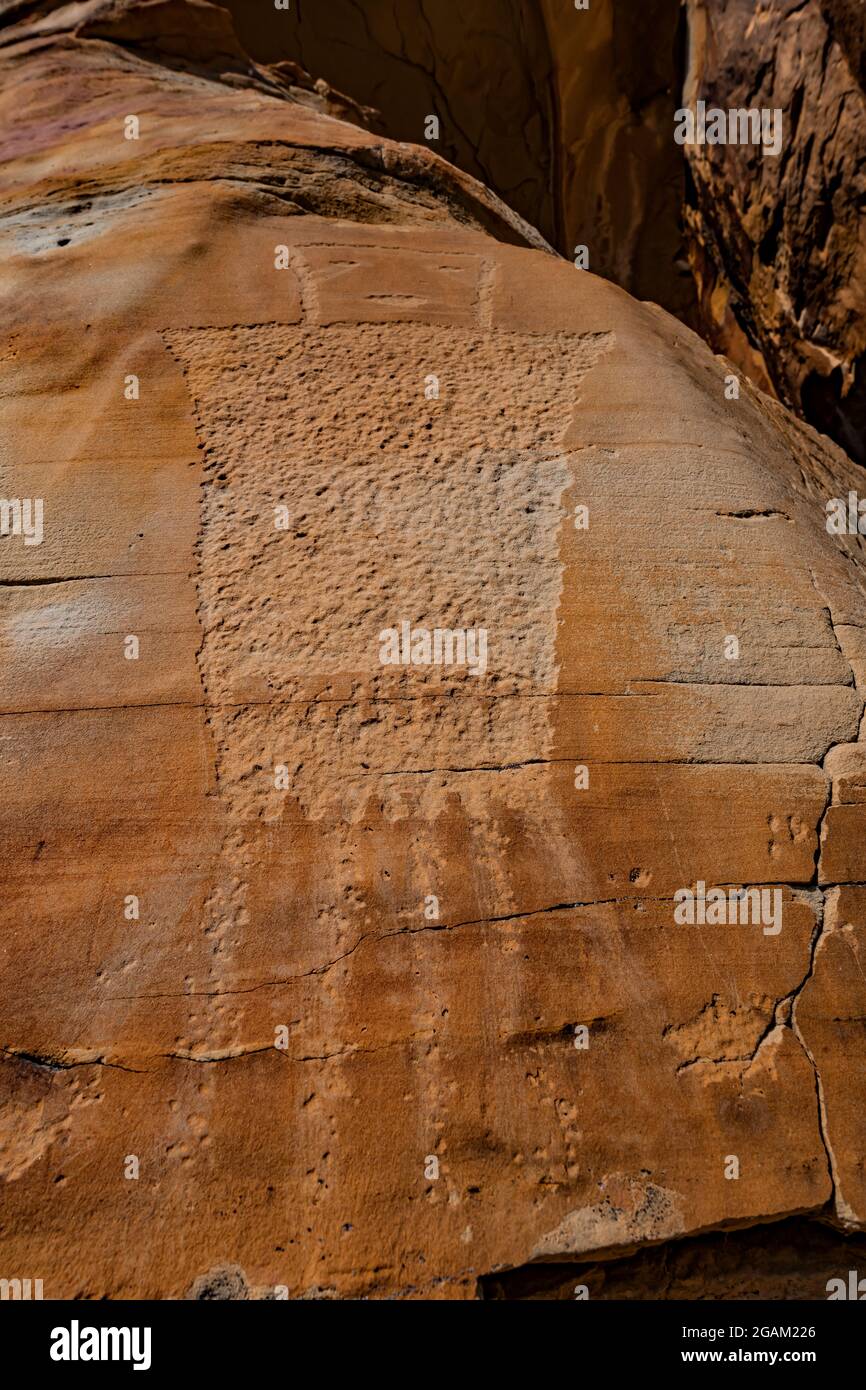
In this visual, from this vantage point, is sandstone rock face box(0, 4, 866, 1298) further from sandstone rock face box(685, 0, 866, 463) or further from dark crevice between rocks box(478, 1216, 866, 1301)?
sandstone rock face box(685, 0, 866, 463)

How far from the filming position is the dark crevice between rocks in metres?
1.58

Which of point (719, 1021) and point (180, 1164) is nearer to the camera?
point (180, 1164)

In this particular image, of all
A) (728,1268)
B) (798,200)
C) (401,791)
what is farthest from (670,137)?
(728,1268)

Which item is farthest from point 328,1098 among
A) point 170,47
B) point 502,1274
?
point 170,47

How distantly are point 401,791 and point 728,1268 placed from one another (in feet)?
3.52

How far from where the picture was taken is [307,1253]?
1.53m

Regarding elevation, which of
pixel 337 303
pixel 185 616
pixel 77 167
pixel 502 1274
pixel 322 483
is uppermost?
pixel 77 167

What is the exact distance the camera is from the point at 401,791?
6.37 ft

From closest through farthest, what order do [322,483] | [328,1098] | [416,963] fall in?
[328,1098], [416,963], [322,483]

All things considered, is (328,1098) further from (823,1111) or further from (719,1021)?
(823,1111)

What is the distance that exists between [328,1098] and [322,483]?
1.53 meters

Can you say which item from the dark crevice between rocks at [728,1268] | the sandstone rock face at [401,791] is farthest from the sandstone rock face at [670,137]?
the dark crevice between rocks at [728,1268]

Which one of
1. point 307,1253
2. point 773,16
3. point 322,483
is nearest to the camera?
point 307,1253

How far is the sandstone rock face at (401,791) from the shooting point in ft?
5.21
